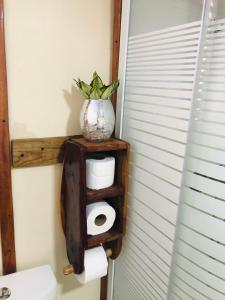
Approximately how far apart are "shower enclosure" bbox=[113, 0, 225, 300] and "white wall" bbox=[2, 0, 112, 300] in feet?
0.48

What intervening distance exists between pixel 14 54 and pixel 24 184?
53 cm

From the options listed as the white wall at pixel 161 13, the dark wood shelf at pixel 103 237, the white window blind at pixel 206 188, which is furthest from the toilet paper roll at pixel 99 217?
the white wall at pixel 161 13

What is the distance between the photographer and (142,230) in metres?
1.09

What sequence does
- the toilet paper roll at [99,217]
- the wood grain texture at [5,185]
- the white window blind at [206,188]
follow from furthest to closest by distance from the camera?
the toilet paper roll at [99,217], the wood grain texture at [5,185], the white window blind at [206,188]

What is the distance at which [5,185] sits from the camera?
1.02 m

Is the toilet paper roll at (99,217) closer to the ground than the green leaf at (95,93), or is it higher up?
closer to the ground

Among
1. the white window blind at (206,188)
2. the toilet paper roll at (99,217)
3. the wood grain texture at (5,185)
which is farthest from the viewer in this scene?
the toilet paper roll at (99,217)

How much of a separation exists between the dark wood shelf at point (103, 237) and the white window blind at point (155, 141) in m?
0.07

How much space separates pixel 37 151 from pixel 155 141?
1.62ft

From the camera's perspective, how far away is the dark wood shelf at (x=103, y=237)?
3.57 feet

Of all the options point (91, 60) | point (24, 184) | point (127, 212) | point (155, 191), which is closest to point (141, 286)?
point (127, 212)

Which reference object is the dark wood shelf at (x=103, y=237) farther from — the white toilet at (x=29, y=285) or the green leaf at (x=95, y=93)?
the green leaf at (x=95, y=93)

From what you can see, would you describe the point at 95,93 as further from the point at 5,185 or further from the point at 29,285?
the point at 29,285

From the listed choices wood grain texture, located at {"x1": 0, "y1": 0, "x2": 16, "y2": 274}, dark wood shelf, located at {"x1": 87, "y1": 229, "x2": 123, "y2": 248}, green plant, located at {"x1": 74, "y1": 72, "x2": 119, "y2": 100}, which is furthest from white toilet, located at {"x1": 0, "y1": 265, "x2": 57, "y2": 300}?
green plant, located at {"x1": 74, "y1": 72, "x2": 119, "y2": 100}
